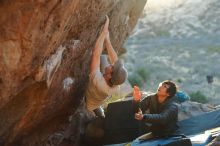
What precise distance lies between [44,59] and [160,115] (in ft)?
7.04

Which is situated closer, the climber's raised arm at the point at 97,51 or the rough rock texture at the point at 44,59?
the rough rock texture at the point at 44,59

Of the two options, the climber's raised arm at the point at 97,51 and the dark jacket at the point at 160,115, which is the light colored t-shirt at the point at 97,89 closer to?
the climber's raised arm at the point at 97,51

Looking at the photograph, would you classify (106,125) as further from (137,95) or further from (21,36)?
(21,36)

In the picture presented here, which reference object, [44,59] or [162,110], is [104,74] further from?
[44,59]

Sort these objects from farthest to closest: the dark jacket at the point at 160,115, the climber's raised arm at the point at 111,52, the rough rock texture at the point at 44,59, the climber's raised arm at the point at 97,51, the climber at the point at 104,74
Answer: the climber's raised arm at the point at 111,52 → the climber's raised arm at the point at 97,51 → the climber at the point at 104,74 → the dark jacket at the point at 160,115 → the rough rock texture at the point at 44,59

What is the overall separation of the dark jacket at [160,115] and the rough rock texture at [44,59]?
1.51m

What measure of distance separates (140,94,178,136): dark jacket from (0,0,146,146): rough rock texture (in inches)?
59.6

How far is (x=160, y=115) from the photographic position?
7766 mm

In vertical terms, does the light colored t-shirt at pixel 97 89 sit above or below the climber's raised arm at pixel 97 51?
below

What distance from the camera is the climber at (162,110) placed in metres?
7.78

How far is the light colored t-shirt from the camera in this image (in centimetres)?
858

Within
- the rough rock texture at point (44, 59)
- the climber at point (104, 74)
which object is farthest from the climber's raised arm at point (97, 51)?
the rough rock texture at point (44, 59)

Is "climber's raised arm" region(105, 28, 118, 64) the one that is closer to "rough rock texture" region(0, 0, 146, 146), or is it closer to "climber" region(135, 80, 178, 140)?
"rough rock texture" region(0, 0, 146, 146)

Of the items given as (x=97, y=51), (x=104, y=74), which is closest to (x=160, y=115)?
(x=104, y=74)
